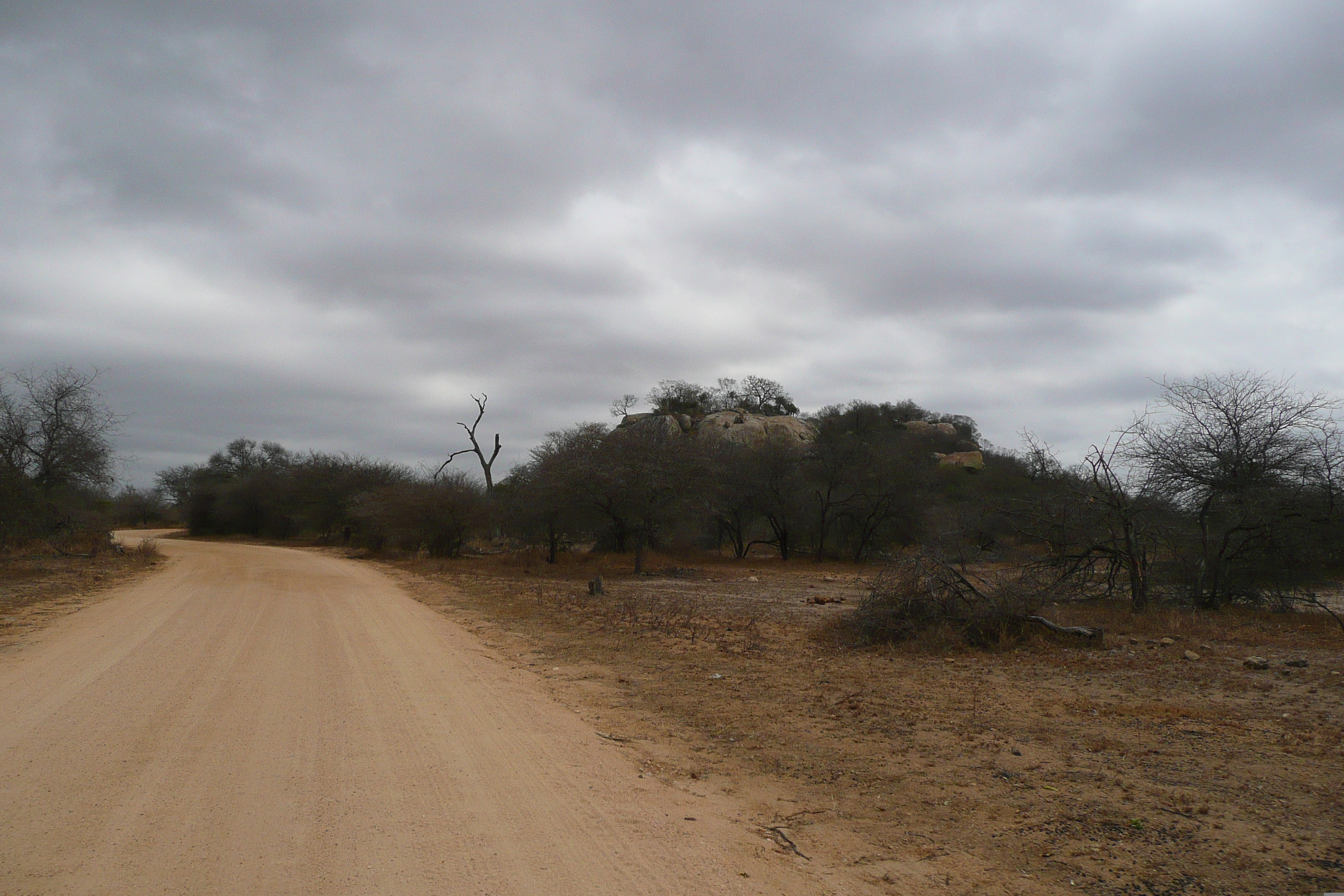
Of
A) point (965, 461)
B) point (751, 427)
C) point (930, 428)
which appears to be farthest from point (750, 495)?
point (930, 428)

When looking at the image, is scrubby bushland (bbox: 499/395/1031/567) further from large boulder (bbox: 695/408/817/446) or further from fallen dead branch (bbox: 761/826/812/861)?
fallen dead branch (bbox: 761/826/812/861)

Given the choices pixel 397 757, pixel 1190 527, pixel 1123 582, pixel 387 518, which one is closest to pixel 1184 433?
pixel 1190 527

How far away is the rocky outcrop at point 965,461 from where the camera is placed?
56781mm

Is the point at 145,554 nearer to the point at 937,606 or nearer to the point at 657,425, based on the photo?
the point at 657,425

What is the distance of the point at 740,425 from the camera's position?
199 feet

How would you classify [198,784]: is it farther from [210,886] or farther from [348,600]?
[348,600]

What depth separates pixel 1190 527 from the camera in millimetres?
16875

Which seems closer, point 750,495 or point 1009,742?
point 1009,742

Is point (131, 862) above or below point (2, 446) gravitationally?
below

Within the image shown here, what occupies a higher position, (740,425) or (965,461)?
(740,425)

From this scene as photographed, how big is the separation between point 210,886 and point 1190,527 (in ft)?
62.2

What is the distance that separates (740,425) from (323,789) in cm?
5599

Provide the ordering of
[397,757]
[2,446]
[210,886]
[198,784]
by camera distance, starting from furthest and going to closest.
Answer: [2,446] → [397,757] → [198,784] → [210,886]

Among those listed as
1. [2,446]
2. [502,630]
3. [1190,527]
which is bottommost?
[502,630]
